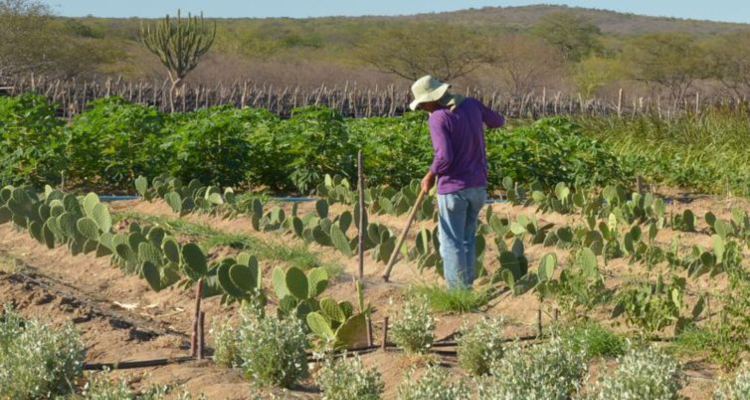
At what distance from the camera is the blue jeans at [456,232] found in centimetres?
699

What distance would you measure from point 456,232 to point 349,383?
2.68 meters

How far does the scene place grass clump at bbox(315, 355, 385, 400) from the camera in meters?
4.41

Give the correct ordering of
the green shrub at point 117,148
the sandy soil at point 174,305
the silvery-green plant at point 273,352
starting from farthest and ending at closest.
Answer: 1. the green shrub at point 117,148
2. the sandy soil at point 174,305
3. the silvery-green plant at point 273,352

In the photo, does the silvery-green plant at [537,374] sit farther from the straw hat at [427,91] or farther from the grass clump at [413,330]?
the straw hat at [427,91]

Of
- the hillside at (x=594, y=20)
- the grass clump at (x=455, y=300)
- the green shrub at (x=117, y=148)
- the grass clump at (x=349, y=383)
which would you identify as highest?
the grass clump at (x=349, y=383)

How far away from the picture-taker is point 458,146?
693 centimetres

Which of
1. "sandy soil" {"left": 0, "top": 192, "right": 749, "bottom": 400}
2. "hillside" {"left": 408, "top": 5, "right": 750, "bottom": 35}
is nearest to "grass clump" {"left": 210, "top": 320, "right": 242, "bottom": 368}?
"sandy soil" {"left": 0, "top": 192, "right": 749, "bottom": 400}

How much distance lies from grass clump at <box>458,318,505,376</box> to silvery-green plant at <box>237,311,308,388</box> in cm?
64

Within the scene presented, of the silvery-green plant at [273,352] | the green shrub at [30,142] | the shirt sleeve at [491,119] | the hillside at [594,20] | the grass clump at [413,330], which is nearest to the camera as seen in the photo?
the silvery-green plant at [273,352]

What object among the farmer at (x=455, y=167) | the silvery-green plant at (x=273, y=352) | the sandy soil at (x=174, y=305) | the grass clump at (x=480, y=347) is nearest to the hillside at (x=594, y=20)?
the sandy soil at (x=174, y=305)

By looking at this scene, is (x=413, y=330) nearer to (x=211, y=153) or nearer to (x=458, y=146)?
(x=458, y=146)

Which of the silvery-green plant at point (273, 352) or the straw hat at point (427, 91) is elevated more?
the straw hat at point (427, 91)

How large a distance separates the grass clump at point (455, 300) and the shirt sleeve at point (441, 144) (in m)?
0.65

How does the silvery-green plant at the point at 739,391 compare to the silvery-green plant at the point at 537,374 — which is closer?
the silvery-green plant at the point at 739,391
